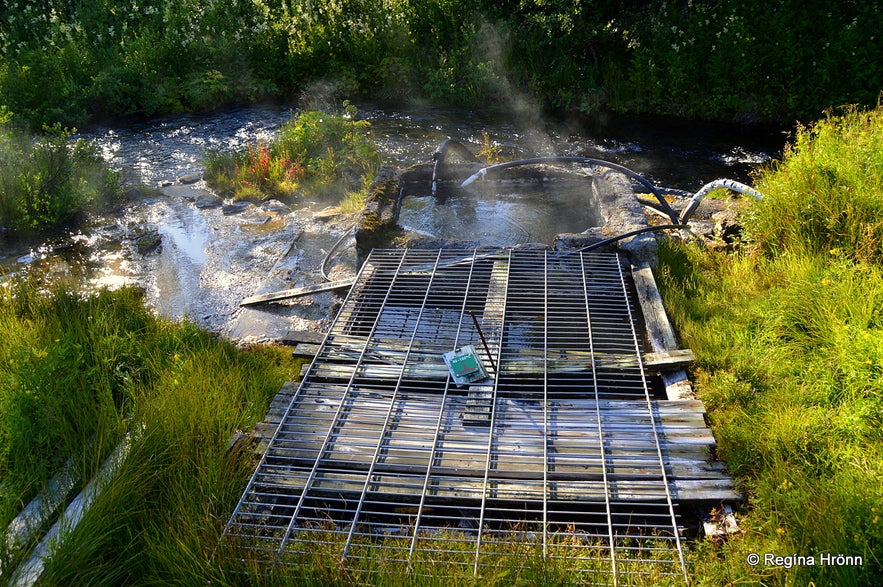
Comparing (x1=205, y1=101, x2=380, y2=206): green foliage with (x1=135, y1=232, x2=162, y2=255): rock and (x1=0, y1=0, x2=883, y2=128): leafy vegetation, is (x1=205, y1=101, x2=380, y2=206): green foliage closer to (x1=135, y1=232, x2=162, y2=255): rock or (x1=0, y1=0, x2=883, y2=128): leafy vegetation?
(x1=135, y1=232, x2=162, y2=255): rock

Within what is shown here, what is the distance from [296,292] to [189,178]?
17.3 feet

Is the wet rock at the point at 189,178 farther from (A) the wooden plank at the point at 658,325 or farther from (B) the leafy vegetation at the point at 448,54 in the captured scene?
(A) the wooden plank at the point at 658,325

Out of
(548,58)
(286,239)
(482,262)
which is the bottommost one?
(286,239)

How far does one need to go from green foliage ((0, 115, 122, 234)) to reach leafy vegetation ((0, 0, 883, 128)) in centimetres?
345

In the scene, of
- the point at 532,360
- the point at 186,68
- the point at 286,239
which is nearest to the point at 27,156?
the point at 286,239

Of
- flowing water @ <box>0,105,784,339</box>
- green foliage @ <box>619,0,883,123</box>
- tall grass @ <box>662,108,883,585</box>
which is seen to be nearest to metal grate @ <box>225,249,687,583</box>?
tall grass @ <box>662,108,883,585</box>

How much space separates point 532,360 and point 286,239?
442 cm

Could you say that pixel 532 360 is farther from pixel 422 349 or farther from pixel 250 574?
pixel 250 574

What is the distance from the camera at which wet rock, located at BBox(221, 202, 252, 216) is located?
9.19 meters

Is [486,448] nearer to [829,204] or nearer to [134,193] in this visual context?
[829,204]

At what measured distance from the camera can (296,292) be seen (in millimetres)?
6453

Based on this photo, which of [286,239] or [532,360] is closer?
[532,360]

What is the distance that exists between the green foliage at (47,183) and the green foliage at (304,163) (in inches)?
67.0

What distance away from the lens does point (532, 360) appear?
4.88m
